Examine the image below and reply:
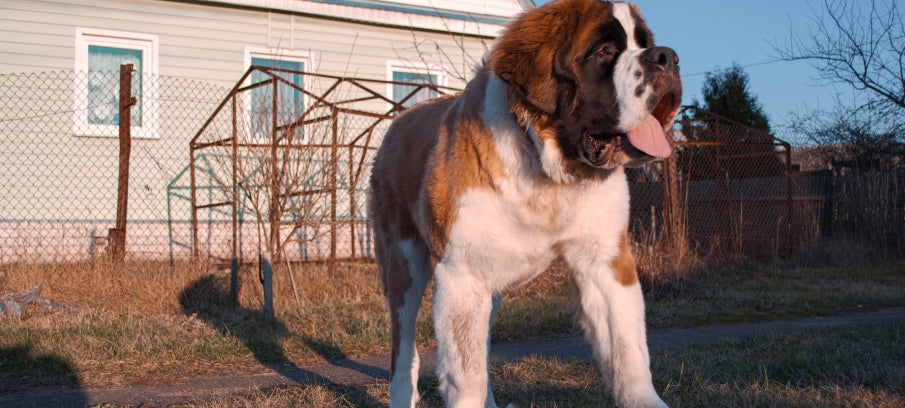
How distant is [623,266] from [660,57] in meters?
0.81

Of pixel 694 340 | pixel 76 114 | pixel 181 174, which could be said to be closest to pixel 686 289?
pixel 694 340

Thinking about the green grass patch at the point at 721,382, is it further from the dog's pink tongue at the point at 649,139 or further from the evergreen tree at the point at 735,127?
the evergreen tree at the point at 735,127

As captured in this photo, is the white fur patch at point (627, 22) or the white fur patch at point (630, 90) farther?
the white fur patch at point (627, 22)

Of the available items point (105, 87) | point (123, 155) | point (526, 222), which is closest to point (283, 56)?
point (105, 87)

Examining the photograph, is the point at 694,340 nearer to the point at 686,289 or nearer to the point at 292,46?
the point at 686,289

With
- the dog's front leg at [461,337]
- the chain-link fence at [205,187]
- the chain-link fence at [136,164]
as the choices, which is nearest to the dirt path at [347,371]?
the dog's front leg at [461,337]

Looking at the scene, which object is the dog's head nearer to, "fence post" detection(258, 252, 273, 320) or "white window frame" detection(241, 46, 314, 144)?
"fence post" detection(258, 252, 273, 320)

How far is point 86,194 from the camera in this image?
437 inches

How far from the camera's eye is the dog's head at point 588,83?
8.59 ft

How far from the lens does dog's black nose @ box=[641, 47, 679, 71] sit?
2537 millimetres

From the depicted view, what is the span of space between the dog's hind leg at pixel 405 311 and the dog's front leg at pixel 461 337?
74 centimetres

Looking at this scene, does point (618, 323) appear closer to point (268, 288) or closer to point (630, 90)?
point (630, 90)

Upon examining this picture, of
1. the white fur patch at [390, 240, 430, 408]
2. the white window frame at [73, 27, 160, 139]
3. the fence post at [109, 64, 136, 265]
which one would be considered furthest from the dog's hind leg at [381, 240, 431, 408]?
the white window frame at [73, 27, 160, 139]

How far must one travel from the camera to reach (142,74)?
38.8 feet
